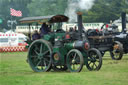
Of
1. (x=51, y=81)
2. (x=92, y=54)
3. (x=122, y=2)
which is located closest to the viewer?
(x=51, y=81)

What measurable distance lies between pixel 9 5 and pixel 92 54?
65.3 m

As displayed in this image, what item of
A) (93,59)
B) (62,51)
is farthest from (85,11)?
(62,51)

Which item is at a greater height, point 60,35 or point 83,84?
point 60,35

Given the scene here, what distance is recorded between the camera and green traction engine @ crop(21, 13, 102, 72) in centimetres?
1332

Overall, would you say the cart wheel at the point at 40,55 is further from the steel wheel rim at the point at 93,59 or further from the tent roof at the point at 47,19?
the steel wheel rim at the point at 93,59

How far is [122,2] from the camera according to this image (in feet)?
206

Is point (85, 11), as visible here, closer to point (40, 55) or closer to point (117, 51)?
point (117, 51)

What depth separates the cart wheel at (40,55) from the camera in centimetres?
1374

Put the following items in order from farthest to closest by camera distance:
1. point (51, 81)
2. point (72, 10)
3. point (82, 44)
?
point (72, 10)
point (82, 44)
point (51, 81)

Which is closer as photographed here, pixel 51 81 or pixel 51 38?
pixel 51 81

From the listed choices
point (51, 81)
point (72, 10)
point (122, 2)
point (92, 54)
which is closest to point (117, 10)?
point (122, 2)

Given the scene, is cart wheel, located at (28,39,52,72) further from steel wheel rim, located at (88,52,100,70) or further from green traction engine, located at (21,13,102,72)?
steel wheel rim, located at (88,52,100,70)

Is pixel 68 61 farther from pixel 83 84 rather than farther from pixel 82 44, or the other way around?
pixel 83 84

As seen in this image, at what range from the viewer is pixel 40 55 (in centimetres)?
1404
